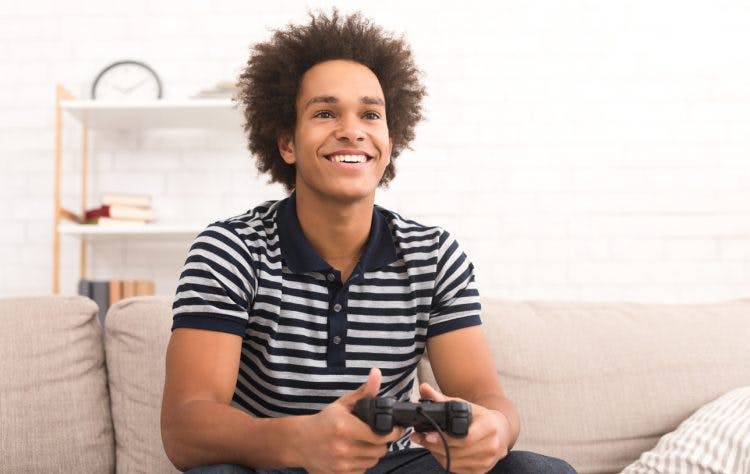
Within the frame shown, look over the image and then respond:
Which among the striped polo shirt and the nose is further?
the nose

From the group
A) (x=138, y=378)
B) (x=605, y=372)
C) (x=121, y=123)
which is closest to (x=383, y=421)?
(x=138, y=378)

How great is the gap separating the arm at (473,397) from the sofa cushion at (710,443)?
39cm

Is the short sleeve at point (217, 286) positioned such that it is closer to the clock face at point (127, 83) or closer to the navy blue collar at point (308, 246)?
the navy blue collar at point (308, 246)

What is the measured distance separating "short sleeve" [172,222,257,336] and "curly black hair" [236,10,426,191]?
0.33m

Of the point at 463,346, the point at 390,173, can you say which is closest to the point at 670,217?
the point at 390,173

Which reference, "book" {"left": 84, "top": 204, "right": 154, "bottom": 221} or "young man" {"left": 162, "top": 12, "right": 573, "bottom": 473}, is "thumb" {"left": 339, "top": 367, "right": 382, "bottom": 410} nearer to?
"young man" {"left": 162, "top": 12, "right": 573, "bottom": 473}

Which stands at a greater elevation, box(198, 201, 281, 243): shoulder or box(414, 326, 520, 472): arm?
box(198, 201, 281, 243): shoulder

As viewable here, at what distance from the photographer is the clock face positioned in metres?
3.28

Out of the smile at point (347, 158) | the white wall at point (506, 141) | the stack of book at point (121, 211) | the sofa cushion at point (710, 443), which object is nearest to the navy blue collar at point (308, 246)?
the smile at point (347, 158)

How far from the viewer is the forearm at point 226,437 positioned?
3.91 ft

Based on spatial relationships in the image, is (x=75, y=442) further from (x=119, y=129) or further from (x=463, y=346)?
(x=119, y=129)

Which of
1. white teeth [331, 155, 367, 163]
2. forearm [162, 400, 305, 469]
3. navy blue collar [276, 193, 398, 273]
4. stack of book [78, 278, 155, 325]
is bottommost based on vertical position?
stack of book [78, 278, 155, 325]

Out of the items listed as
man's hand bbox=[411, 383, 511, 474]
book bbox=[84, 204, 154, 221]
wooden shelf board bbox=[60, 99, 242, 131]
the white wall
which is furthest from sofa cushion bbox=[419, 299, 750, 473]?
book bbox=[84, 204, 154, 221]

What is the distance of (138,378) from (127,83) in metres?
1.87
